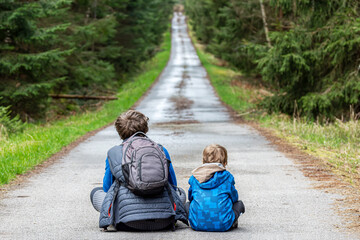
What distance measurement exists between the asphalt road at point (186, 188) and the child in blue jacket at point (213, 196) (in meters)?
0.12

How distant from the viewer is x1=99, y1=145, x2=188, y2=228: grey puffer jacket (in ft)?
16.6

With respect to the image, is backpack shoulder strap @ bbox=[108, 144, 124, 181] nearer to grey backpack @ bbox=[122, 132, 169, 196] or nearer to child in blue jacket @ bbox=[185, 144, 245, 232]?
grey backpack @ bbox=[122, 132, 169, 196]

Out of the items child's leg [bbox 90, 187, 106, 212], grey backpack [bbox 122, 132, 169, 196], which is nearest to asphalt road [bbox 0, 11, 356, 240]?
child's leg [bbox 90, 187, 106, 212]

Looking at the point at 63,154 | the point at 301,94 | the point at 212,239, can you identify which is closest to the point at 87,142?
the point at 63,154

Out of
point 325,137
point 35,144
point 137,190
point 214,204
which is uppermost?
point 137,190

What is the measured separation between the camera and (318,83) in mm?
16234

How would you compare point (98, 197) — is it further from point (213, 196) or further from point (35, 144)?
point (35, 144)

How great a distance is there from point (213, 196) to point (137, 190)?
2.76ft

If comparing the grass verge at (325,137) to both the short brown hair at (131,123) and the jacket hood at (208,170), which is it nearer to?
the jacket hood at (208,170)

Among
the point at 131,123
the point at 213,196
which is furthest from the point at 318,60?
the point at 131,123

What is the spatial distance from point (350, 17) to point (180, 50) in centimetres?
6119

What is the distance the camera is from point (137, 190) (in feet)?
16.1

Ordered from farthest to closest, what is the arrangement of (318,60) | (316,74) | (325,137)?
(316,74)
(318,60)
(325,137)

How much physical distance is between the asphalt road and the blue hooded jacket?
0.10 m
